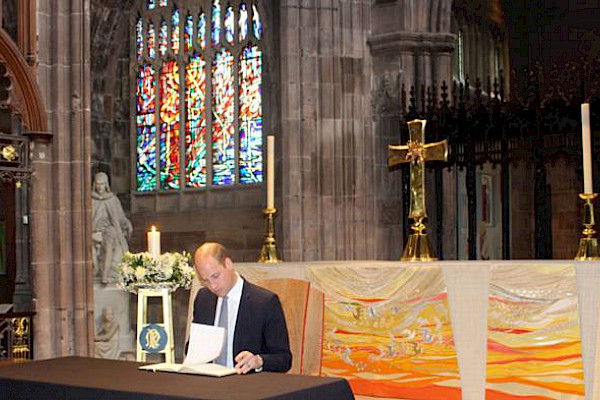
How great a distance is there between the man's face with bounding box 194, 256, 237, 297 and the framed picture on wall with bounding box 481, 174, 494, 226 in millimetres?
10154

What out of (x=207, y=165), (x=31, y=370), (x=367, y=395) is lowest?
(x=367, y=395)

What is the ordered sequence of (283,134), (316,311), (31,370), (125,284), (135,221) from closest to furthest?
1. (31,370)
2. (316,311)
3. (125,284)
4. (283,134)
5. (135,221)

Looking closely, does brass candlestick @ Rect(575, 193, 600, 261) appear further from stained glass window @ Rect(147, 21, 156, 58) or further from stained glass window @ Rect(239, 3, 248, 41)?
stained glass window @ Rect(147, 21, 156, 58)

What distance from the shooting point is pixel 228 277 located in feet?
15.8

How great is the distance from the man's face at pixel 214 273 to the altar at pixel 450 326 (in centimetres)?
58

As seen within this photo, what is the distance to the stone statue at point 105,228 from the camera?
12.9 meters

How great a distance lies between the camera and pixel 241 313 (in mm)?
4992

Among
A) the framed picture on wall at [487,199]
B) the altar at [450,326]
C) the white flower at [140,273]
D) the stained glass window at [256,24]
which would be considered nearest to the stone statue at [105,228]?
the stained glass window at [256,24]

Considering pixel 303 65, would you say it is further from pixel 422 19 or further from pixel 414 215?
pixel 414 215

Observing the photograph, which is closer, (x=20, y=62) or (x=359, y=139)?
(x=20, y=62)

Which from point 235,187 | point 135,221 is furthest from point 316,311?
point 135,221

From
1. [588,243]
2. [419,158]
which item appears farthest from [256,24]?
[588,243]

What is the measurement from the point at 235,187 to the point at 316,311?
31.8 feet

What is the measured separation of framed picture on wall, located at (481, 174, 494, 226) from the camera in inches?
575
